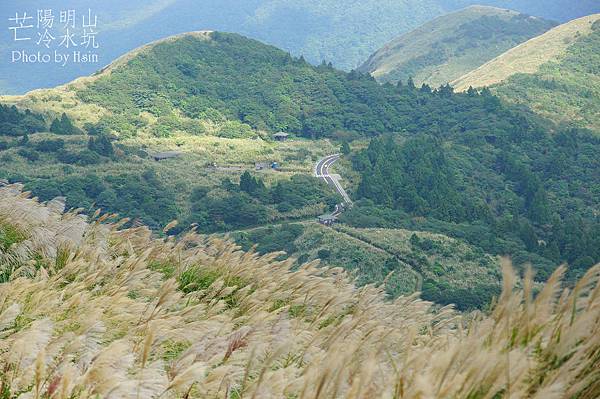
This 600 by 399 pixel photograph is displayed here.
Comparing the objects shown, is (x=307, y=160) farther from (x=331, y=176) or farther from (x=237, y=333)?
(x=237, y=333)

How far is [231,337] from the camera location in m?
5.13

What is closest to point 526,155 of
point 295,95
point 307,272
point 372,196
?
point 372,196

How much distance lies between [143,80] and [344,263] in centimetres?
7450

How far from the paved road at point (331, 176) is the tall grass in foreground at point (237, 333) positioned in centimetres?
5917

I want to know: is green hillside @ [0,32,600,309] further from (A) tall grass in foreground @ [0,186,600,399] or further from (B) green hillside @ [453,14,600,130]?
(A) tall grass in foreground @ [0,186,600,399]

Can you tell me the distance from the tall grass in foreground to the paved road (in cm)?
5917

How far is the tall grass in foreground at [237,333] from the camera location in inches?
146

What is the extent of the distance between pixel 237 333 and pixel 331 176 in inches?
2944

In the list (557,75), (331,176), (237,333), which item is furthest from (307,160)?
(237,333)

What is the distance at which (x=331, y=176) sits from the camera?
79.8m

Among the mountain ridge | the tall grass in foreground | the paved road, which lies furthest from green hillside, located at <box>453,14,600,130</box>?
the tall grass in foreground

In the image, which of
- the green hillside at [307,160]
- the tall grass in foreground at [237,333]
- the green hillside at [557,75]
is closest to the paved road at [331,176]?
the green hillside at [307,160]

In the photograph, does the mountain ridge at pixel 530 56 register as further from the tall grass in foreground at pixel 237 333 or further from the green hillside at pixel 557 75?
the tall grass in foreground at pixel 237 333

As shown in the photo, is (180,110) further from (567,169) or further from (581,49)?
(581,49)
